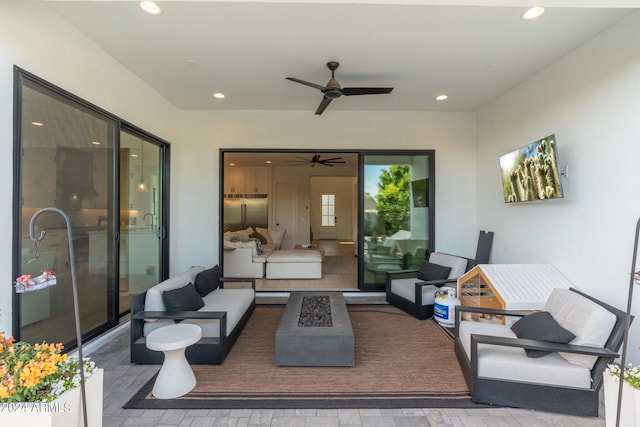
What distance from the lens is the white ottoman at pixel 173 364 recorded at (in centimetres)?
225

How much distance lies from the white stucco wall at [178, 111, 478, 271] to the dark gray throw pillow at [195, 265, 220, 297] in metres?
1.33

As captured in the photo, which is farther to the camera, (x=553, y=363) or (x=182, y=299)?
(x=182, y=299)

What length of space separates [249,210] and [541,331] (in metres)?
8.87

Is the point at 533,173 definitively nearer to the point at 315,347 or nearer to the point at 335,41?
the point at 335,41

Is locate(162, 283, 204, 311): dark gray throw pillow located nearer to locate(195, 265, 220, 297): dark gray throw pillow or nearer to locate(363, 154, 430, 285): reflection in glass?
locate(195, 265, 220, 297): dark gray throw pillow

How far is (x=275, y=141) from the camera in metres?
5.07

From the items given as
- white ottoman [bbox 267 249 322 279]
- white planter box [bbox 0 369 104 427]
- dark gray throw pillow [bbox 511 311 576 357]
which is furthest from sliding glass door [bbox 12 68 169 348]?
dark gray throw pillow [bbox 511 311 576 357]

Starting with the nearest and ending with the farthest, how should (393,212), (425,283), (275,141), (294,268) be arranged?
(425,283), (275,141), (393,212), (294,268)

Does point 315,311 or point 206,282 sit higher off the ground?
point 206,282

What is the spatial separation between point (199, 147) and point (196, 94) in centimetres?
99

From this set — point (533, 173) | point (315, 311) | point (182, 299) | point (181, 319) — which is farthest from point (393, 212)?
point (181, 319)

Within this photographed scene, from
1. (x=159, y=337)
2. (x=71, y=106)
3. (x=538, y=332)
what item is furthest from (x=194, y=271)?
(x=538, y=332)

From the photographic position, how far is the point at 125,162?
3.74 meters

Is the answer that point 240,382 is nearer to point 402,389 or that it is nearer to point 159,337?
point 159,337
